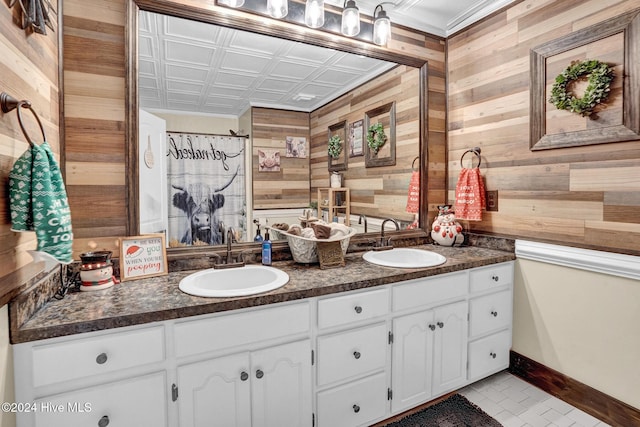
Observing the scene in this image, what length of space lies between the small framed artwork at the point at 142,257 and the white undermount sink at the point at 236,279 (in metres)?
0.19

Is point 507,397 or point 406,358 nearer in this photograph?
point 406,358

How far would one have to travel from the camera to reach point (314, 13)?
73.5 inches

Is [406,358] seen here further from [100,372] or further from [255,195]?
[100,372]

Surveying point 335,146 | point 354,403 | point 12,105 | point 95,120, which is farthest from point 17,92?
point 354,403

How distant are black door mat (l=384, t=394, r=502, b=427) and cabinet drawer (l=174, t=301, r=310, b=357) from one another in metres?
0.86

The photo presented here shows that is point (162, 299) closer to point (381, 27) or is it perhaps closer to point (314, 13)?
point (314, 13)

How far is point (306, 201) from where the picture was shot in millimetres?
2029

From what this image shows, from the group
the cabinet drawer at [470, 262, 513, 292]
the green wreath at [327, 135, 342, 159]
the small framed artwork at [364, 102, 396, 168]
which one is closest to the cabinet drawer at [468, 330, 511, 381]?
the cabinet drawer at [470, 262, 513, 292]

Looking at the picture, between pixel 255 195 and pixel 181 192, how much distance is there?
40cm

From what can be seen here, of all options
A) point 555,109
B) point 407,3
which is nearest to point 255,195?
point 407,3

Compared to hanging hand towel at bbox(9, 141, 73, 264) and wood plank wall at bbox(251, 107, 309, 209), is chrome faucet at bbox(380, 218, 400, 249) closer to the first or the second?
wood plank wall at bbox(251, 107, 309, 209)

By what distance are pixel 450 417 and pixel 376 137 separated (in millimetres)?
1771

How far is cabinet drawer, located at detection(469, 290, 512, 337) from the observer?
77.2 inches

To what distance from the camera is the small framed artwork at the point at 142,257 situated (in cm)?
150
